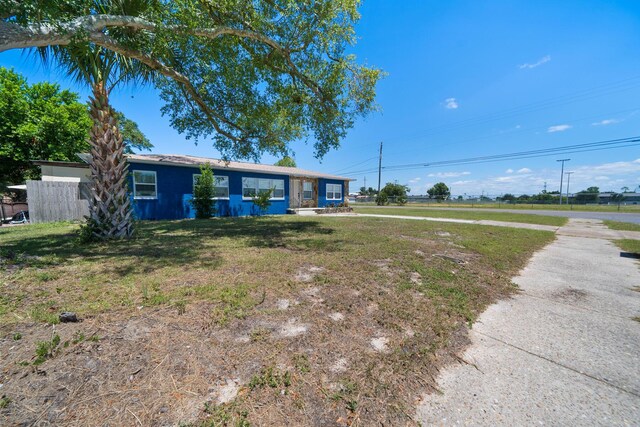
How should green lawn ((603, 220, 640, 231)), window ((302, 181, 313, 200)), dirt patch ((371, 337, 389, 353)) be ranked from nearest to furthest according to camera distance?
dirt patch ((371, 337, 389, 353)) → green lawn ((603, 220, 640, 231)) → window ((302, 181, 313, 200))

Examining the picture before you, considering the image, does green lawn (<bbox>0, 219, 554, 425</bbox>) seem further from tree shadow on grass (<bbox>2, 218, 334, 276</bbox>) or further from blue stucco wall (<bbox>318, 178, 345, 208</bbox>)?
blue stucco wall (<bbox>318, 178, 345, 208</bbox>)

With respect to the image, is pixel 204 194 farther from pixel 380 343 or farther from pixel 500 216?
pixel 500 216

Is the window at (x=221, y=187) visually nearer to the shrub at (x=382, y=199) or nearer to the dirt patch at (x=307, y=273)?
the dirt patch at (x=307, y=273)

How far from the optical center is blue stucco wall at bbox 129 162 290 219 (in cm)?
1140

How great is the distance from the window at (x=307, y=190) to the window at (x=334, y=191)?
164cm

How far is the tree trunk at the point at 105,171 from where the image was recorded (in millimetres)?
5480

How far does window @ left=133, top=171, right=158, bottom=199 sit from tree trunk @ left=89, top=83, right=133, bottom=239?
20.7ft

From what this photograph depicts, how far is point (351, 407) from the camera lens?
5.17 ft

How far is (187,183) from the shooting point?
12625mm

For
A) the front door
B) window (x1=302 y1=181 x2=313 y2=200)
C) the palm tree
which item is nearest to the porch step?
the front door

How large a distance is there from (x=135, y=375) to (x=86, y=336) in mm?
785

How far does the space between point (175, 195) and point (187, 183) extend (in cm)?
85

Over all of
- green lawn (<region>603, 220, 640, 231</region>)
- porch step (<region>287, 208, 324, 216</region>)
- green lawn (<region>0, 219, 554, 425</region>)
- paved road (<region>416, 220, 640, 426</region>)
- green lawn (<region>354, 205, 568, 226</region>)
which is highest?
porch step (<region>287, 208, 324, 216</region>)

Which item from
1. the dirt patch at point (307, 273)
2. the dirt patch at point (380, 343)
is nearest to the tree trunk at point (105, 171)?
the dirt patch at point (307, 273)
